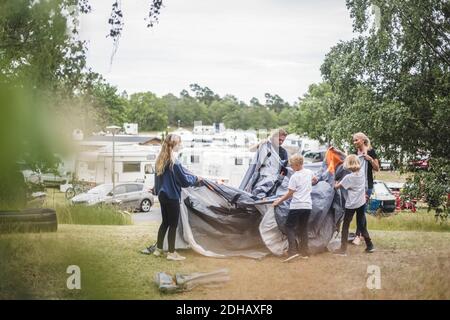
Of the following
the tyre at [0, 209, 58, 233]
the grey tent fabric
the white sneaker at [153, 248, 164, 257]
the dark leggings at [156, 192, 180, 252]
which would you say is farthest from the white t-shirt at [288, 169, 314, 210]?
the tyre at [0, 209, 58, 233]

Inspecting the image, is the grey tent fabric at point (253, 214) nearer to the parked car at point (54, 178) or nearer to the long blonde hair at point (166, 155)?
the long blonde hair at point (166, 155)

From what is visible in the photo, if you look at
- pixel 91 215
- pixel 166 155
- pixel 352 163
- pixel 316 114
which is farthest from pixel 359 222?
pixel 91 215

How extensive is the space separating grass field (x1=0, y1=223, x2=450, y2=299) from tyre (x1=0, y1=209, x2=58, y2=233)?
Result: 47mm

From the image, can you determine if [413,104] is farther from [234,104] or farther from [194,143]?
[194,143]

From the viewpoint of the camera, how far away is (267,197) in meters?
→ 4.32

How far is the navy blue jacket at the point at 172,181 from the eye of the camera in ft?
13.3

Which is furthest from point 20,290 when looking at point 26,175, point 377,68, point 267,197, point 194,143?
point 377,68

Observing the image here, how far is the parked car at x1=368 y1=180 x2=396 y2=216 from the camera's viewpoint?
4508 millimetres

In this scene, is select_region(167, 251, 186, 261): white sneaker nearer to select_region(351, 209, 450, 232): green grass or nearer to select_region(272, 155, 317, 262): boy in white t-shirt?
select_region(272, 155, 317, 262): boy in white t-shirt

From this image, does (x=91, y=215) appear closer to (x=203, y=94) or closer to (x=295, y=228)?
(x=203, y=94)

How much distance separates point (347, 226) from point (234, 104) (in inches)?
46.7

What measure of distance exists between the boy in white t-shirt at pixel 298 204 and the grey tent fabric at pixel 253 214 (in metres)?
0.07

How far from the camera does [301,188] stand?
4129 millimetres

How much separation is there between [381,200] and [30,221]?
2.51 m
